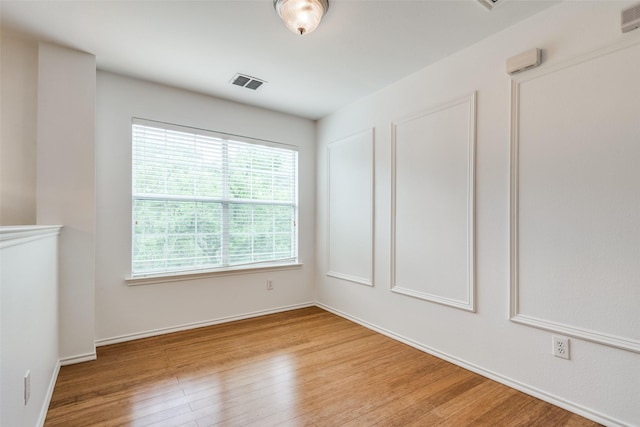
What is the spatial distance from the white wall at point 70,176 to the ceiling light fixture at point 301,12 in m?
1.83

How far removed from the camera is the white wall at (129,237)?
2.82 meters

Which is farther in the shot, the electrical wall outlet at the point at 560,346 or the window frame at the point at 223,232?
the window frame at the point at 223,232

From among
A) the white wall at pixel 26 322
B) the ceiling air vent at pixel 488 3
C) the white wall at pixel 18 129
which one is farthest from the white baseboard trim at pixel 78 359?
the ceiling air vent at pixel 488 3

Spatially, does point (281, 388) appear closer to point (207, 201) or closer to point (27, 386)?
point (27, 386)

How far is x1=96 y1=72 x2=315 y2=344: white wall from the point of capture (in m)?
2.82

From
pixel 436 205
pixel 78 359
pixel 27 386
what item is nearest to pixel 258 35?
pixel 436 205

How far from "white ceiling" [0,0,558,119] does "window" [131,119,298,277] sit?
2.23 feet

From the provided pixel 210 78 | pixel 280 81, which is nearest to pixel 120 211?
pixel 210 78

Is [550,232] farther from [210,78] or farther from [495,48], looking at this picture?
[210,78]

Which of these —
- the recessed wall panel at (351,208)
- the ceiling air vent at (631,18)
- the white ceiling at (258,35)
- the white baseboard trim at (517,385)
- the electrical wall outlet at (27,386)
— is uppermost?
the white ceiling at (258,35)

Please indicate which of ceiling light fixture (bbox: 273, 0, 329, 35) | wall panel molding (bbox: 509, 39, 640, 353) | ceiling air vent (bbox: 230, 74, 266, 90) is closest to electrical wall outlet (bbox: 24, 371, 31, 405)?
ceiling light fixture (bbox: 273, 0, 329, 35)

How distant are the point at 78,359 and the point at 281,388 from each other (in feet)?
5.79

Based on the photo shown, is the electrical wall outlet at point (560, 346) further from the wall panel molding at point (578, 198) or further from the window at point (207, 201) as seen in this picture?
the window at point (207, 201)

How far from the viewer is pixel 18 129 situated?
94.0 inches
